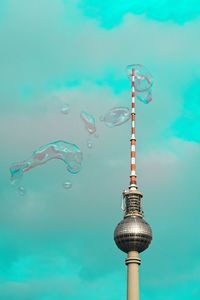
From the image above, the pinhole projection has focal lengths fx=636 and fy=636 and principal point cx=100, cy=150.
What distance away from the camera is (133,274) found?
17775 cm

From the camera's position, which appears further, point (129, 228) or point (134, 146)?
point (134, 146)

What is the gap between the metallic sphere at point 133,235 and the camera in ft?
565

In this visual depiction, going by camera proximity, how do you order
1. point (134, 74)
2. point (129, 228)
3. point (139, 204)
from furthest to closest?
point (139, 204) → point (129, 228) → point (134, 74)

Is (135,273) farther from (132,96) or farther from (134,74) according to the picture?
(134,74)

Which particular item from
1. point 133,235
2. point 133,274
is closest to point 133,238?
point 133,235

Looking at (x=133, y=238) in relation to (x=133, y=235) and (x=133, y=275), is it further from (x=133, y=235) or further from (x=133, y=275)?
(x=133, y=275)

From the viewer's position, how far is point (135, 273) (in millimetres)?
178250

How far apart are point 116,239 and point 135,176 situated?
86.4 feet

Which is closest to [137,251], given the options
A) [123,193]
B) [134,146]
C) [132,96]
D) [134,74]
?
[123,193]

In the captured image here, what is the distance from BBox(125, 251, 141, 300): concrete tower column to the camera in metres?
175

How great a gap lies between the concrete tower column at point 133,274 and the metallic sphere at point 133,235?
7.27ft

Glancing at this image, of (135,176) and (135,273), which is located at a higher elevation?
(135,176)

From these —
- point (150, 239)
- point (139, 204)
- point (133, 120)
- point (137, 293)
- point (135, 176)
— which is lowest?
point (137, 293)

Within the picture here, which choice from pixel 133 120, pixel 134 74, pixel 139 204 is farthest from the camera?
pixel 133 120
